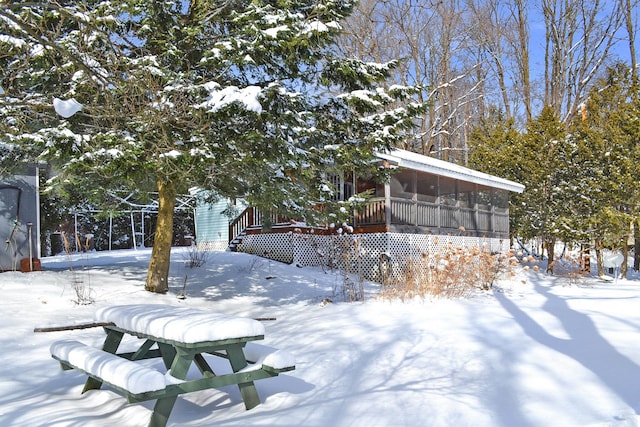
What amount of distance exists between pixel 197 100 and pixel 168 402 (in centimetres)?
526

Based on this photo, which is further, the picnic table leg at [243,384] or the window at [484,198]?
the window at [484,198]

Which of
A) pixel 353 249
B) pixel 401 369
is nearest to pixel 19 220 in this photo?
pixel 353 249

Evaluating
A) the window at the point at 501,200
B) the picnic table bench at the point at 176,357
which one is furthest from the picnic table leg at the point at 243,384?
the window at the point at 501,200

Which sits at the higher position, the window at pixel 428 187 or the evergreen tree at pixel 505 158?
the evergreen tree at pixel 505 158

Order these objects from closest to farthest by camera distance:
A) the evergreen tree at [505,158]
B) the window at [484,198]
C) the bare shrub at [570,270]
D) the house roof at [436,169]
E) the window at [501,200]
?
the house roof at [436,169] < the bare shrub at [570,270] < the window at [484,198] < the window at [501,200] < the evergreen tree at [505,158]

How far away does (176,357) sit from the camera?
3852mm

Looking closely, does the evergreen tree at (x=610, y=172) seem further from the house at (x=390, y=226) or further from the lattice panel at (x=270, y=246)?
the lattice panel at (x=270, y=246)

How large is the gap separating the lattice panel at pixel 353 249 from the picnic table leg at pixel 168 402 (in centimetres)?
1088

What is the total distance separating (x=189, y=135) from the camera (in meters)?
8.36

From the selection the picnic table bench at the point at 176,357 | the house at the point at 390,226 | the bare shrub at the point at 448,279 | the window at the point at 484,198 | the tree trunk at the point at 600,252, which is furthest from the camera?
the window at the point at 484,198

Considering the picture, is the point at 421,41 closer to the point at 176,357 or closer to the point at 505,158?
the point at 505,158

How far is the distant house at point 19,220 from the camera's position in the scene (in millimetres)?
11773

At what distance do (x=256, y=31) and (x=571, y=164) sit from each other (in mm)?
15985

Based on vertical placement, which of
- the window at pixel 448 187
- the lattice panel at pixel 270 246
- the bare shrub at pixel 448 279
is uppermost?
the window at pixel 448 187
